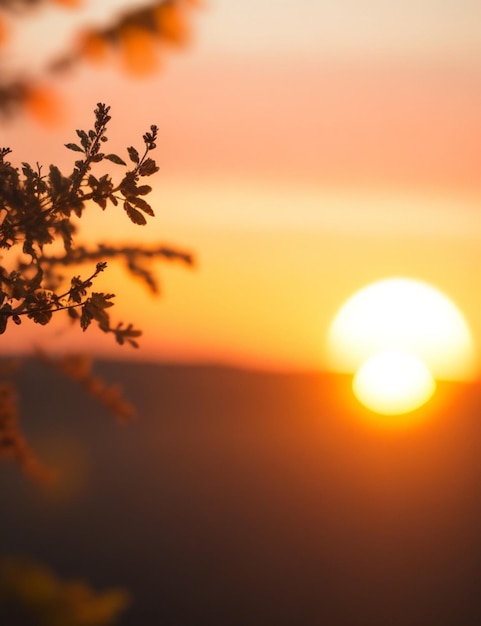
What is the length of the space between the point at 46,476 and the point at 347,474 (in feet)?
47.5

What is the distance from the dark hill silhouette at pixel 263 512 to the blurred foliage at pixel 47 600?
2491mm

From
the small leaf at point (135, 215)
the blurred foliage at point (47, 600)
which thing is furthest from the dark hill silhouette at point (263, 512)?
the small leaf at point (135, 215)

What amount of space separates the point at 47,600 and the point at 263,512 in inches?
500

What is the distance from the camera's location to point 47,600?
2.96m

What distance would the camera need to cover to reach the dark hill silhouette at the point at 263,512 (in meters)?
11.5

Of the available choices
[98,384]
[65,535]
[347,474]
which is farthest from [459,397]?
[98,384]

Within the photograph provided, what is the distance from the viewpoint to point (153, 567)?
12.9 meters

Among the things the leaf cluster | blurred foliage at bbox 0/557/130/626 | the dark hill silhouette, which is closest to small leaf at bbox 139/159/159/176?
the leaf cluster

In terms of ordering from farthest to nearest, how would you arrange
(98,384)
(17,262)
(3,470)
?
(3,470) < (98,384) < (17,262)

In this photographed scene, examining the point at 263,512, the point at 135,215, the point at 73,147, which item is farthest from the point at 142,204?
the point at 263,512

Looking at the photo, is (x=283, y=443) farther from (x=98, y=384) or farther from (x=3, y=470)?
(x=98, y=384)

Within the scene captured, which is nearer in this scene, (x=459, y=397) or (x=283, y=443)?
(x=283, y=443)

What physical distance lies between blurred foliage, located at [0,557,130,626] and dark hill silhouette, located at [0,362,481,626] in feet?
8.17

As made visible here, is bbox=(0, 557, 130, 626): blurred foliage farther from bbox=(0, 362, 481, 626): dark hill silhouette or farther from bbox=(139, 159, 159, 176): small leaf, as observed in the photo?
bbox=(0, 362, 481, 626): dark hill silhouette
